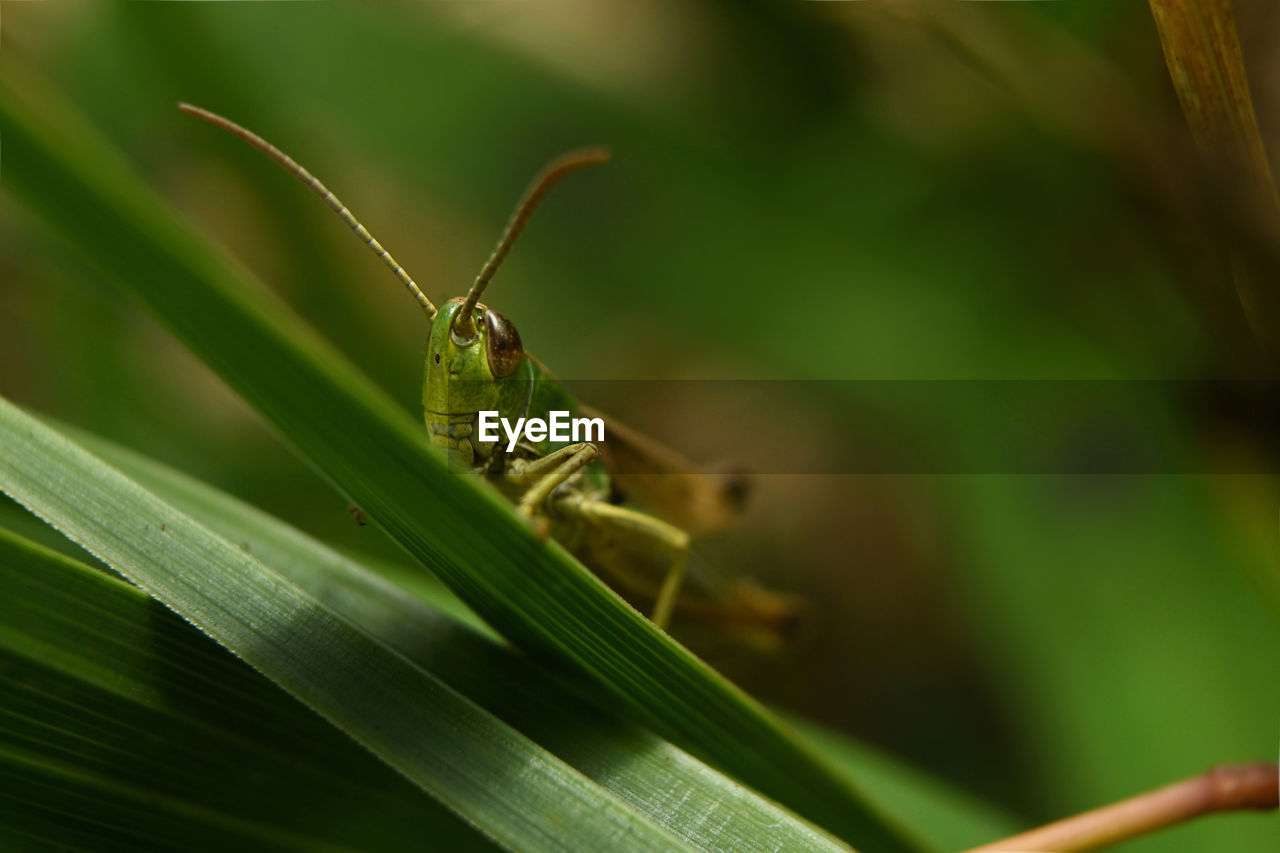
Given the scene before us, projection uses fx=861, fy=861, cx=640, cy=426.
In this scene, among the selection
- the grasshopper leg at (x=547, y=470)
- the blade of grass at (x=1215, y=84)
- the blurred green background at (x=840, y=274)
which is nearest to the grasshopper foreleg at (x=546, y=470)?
the grasshopper leg at (x=547, y=470)

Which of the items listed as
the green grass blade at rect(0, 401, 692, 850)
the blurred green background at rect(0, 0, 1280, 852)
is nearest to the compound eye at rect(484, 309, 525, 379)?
the green grass blade at rect(0, 401, 692, 850)

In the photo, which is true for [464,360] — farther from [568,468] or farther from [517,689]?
[517,689]

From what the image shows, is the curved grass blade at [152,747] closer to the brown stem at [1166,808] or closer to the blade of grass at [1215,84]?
the brown stem at [1166,808]

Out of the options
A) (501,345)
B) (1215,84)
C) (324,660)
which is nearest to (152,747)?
(324,660)

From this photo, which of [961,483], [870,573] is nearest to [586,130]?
[961,483]

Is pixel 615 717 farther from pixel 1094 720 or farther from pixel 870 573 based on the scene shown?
pixel 870 573
